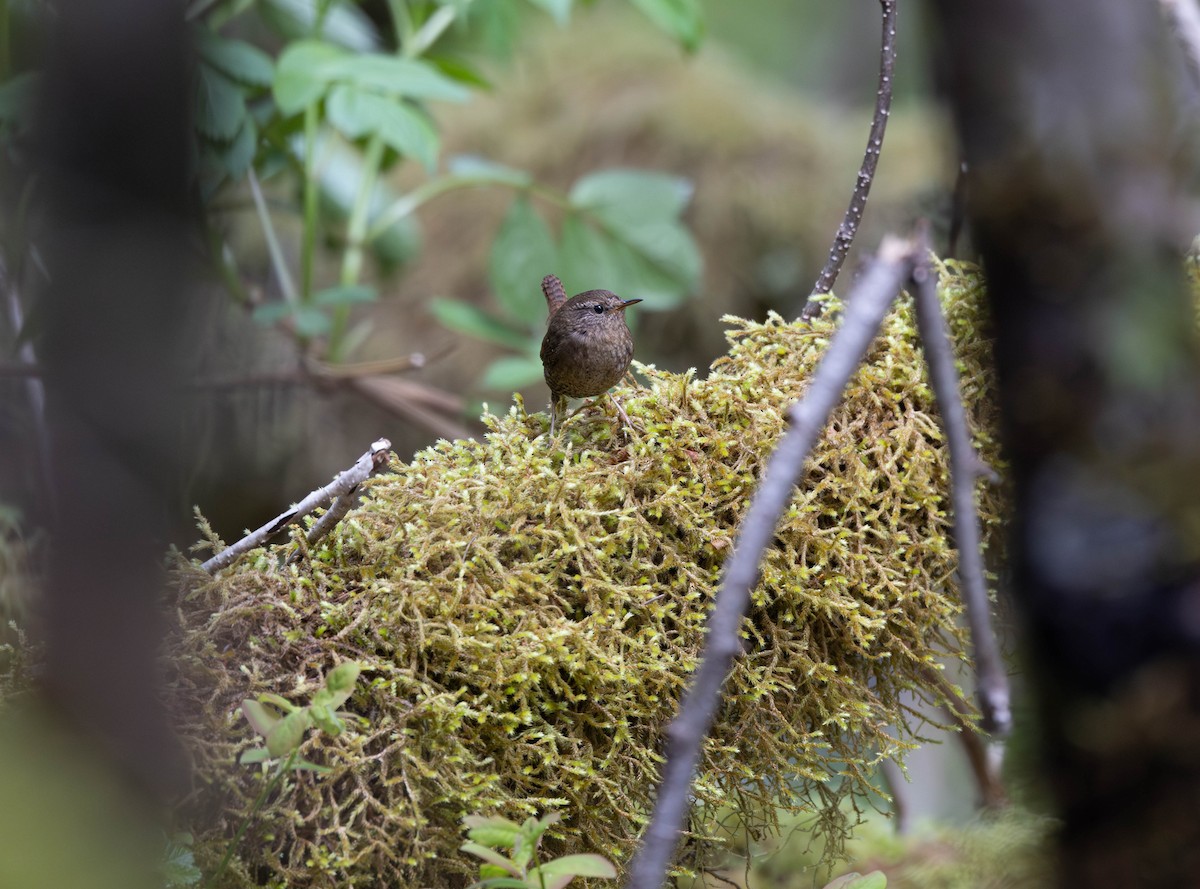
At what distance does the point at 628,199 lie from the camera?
3.68m

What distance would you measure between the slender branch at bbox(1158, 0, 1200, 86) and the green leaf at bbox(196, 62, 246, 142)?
6.74 feet

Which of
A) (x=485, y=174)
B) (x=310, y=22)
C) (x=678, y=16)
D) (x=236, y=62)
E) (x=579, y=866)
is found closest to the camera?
(x=579, y=866)

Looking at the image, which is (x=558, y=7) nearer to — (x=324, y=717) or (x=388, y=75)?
(x=388, y=75)

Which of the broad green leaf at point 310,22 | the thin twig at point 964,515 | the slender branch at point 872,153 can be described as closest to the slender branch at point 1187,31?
the slender branch at point 872,153

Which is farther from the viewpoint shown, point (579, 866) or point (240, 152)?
point (240, 152)

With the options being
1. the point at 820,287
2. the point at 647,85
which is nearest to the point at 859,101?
the point at 647,85

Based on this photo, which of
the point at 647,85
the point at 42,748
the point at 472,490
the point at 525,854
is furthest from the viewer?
the point at 647,85

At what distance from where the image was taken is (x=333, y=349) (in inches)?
146

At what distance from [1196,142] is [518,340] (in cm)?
301

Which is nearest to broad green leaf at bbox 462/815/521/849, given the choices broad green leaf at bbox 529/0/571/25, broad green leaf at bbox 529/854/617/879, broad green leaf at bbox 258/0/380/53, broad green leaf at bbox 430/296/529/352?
broad green leaf at bbox 529/854/617/879

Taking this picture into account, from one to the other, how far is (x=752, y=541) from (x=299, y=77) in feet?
7.01

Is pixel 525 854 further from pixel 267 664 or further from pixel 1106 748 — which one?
pixel 1106 748

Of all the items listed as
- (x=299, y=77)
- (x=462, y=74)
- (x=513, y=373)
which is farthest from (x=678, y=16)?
(x=513, y=373)

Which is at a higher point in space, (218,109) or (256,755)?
(218,109)
